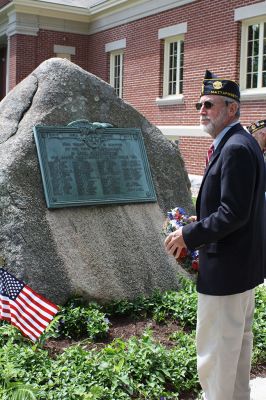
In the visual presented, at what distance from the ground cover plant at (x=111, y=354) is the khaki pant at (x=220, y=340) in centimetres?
55

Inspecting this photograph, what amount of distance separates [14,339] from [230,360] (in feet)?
5.76

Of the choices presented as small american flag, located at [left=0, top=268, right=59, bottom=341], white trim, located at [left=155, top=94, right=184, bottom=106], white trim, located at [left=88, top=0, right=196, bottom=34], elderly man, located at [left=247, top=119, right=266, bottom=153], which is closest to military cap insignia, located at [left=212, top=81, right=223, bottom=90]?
elderly man, located at [left=247, top=119, right=266, bottom=153]

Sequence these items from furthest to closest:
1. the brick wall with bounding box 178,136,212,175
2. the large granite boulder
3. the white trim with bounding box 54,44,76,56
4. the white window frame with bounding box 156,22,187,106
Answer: the white trim with bounding box 54,44,76,56 → the white window frame with bounding box 156,22,187,106 → the brick wall with bounding box 178,136,212,175 → the large granite boulder

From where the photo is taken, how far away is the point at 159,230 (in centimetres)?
538

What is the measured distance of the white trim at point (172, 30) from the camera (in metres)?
15.7

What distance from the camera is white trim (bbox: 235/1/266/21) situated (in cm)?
1282

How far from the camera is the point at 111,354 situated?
382cm

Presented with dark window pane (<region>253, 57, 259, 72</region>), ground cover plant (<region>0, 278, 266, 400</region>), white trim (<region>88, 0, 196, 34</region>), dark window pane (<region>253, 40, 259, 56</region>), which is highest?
white trim (<region>88, 0, 196, 34</region>)

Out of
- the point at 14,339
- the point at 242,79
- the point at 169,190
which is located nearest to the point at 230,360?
the point at 14,339

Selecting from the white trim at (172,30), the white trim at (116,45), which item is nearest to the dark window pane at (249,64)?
the white trim at (172,30)

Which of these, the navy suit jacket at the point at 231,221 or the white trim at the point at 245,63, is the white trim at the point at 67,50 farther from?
the navy suit jacket at the point at 231,221

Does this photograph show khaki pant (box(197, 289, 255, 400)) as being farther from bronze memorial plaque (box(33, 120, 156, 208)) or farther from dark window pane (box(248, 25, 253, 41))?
dark window pane (box(248, 25, 253, 41))

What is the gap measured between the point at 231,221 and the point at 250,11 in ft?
38.0

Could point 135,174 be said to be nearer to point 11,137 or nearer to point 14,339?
point 11,137
